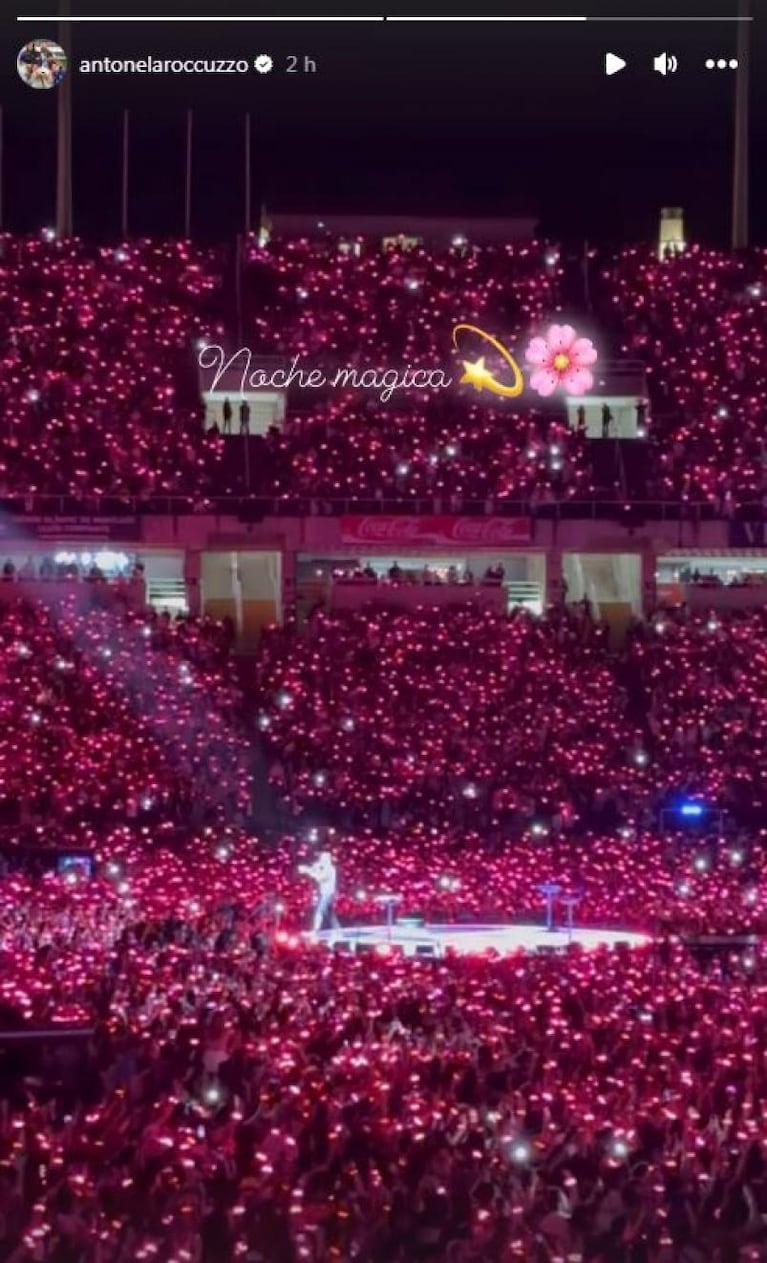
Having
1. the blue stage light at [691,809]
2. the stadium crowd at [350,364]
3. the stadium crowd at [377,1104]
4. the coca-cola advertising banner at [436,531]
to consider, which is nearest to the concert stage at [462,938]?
the stadium crowd at [377,1104]

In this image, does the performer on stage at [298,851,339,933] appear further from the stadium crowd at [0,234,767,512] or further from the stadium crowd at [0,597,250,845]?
the stadium crowd at [0,234,767,512]

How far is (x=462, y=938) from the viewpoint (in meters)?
27.9

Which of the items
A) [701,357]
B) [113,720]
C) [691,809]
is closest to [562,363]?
[701,357]

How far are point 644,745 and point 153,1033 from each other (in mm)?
16146

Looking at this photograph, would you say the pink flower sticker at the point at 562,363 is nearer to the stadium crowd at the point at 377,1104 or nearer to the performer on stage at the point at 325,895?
the performer on stage at the point at 325,895

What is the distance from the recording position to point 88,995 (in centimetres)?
2139

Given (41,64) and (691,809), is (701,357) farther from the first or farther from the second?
(41,64)

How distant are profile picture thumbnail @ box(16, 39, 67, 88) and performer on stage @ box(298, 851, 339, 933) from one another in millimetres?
8616

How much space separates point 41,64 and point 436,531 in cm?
1365

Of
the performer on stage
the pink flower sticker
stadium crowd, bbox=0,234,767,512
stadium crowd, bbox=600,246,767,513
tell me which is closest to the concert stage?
the performer on stage

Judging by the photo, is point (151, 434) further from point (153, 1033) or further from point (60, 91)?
point (153, 1033)

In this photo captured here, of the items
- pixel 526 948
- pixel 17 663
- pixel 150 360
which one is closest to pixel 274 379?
pixel 150 360

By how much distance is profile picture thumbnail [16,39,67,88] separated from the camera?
87.5ft

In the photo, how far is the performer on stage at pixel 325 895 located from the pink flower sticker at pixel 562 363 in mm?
16570
